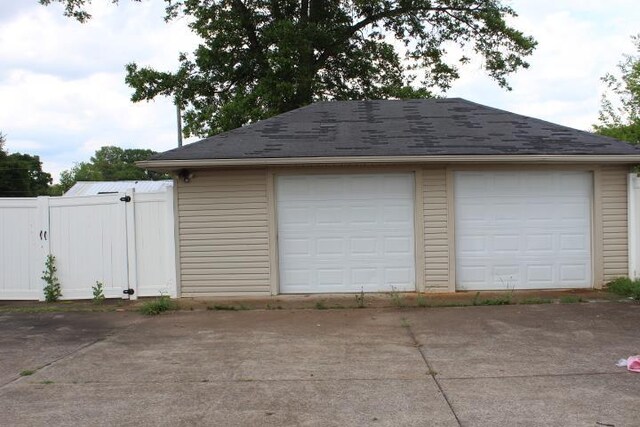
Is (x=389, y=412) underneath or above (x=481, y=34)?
underneath

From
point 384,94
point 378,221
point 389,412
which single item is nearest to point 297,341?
point 389,412

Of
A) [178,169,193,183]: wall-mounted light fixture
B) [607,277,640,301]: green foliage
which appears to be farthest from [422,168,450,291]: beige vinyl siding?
[178,169,193,183]: wall-mounted light fixture

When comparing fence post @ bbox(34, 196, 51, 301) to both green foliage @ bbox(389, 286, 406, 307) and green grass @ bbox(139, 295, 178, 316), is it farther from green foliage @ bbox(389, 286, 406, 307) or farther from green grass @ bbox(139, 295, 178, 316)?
green foliage @ bbox(389, 286, 406, 307)

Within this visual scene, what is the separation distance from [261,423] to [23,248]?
7.69 m

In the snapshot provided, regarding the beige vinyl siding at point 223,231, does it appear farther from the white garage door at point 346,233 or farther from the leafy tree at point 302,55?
the leafy tree at point 302,55

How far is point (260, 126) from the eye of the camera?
11.2 meters

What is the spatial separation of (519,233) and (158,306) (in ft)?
21.0

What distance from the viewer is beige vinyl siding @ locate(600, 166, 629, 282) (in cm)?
1020

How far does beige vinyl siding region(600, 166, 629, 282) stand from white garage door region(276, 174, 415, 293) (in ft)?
11.5

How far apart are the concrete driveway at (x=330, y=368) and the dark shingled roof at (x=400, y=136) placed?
2.79 metres

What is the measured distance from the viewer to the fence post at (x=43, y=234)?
33.3 ft

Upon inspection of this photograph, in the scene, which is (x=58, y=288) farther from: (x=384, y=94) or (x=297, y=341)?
(x=384, y=94)

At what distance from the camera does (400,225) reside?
1016 centimetres

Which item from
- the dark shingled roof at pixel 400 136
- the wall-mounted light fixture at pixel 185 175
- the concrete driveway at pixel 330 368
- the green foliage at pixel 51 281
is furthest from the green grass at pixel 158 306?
the dark shingled roof at pixel 400 136
